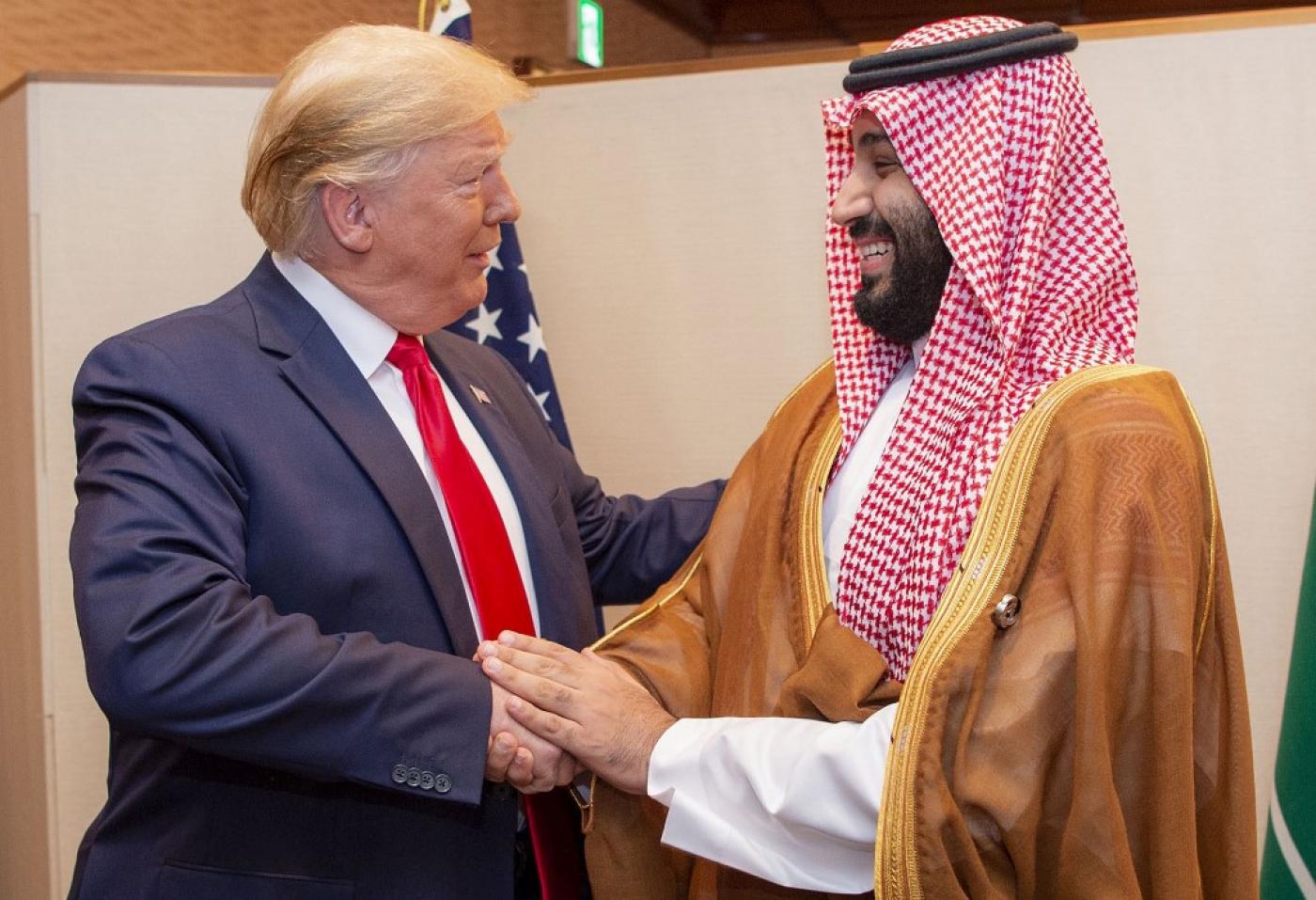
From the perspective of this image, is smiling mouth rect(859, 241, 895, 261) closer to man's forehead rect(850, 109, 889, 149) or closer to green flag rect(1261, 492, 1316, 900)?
man's forehead rect(850, 109, 889, 149)

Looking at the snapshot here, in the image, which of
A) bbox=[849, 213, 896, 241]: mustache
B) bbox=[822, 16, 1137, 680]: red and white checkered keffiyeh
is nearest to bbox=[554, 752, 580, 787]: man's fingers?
bbox=[822, 16, 1137, 680]: red and white checkered keffiyeh

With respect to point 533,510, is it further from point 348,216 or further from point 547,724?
point 348,216

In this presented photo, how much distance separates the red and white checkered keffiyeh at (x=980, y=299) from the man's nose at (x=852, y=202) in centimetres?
9

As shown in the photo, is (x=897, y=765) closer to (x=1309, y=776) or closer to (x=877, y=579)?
(x=877, y=579)

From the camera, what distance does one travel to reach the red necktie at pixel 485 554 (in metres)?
2.08

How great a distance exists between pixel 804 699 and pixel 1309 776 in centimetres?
116

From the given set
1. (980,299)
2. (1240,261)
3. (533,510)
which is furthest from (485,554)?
(1240,261)

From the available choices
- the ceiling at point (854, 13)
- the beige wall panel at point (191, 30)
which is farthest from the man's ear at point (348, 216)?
the ceiling at point (854, 13)

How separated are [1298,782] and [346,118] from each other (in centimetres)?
203

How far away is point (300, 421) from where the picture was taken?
1.97 meters

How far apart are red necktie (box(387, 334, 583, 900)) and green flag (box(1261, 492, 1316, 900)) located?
1.30m

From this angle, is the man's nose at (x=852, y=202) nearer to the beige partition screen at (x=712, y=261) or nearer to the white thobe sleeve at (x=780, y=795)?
the white thobe sleeve at (x=780, y=795)

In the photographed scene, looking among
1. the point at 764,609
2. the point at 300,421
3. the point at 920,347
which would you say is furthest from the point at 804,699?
the point at 300,421

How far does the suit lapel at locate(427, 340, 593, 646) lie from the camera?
220 cm
